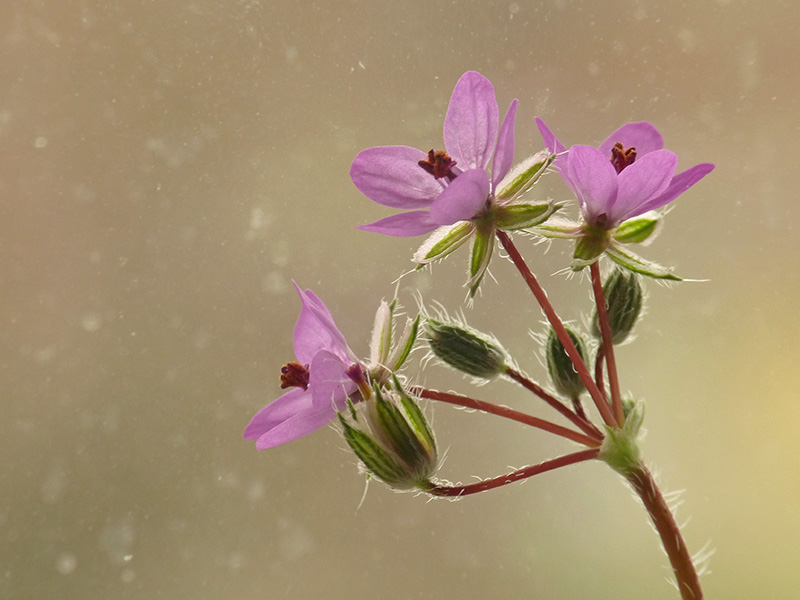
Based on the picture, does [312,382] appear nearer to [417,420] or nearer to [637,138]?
[417,420]

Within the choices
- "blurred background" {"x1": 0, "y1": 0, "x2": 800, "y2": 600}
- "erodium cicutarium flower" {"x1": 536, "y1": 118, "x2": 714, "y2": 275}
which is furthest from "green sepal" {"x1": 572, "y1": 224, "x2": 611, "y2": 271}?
"blurred background" {"x1": 0, "y1": 0, "x2": 800, "y2": 600}

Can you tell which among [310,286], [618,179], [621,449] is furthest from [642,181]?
[310,286]

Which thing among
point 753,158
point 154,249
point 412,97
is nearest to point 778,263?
point 753,158

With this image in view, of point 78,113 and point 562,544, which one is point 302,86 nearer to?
point 78,113

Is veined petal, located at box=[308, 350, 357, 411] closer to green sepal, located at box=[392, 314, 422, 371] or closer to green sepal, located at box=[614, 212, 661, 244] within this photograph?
green sepal, located at box=[392, 314, 422, 371]

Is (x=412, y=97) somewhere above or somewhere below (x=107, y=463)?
above

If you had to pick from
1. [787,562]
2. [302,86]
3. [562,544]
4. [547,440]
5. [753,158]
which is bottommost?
[787,562]
